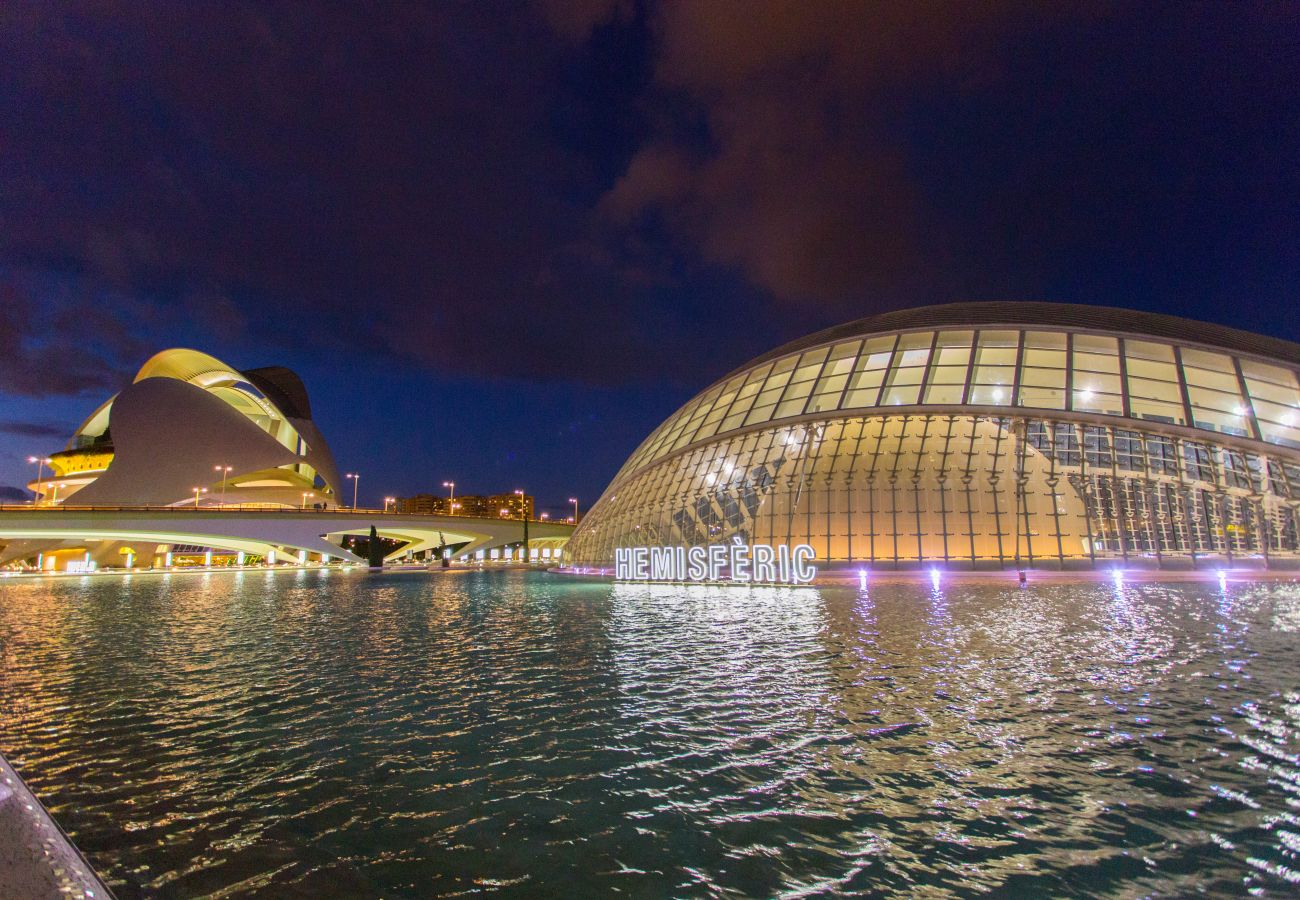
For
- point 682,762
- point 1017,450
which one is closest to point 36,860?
point 682,762

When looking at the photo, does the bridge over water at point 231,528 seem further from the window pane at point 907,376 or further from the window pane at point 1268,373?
A: the window pane at point 1268,373

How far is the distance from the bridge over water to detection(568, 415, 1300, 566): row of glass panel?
63.6m

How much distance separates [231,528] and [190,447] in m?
17.2

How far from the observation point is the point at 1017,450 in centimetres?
3809

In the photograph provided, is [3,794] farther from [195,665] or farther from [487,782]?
[195,665]

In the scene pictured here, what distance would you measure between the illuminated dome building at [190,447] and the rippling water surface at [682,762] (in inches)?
3400

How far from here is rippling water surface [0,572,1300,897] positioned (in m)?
A: 5.22

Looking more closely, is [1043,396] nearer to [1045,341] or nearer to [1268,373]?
[1045,341]

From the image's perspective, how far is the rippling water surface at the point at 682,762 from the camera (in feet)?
17.1

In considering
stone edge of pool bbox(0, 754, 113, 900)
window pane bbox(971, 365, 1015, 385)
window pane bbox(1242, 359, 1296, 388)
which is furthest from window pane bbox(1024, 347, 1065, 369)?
stone edge of pool bbox(0, 754, 113, 900)

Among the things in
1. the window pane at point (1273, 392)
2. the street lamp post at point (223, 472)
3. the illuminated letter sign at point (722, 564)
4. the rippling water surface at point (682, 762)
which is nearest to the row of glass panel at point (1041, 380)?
the window pane at point (1273, 392)

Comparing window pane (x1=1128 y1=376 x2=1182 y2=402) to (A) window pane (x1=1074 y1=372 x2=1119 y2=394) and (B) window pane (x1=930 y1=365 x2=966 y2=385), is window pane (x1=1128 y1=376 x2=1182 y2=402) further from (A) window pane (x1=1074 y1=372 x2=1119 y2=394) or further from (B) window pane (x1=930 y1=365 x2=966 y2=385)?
(B) window pane (x1=930 y1=365 x2=966 y2=385)

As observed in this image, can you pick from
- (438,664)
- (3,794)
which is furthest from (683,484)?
(3,794)

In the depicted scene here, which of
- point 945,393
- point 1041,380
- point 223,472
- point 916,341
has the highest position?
point 916,341
